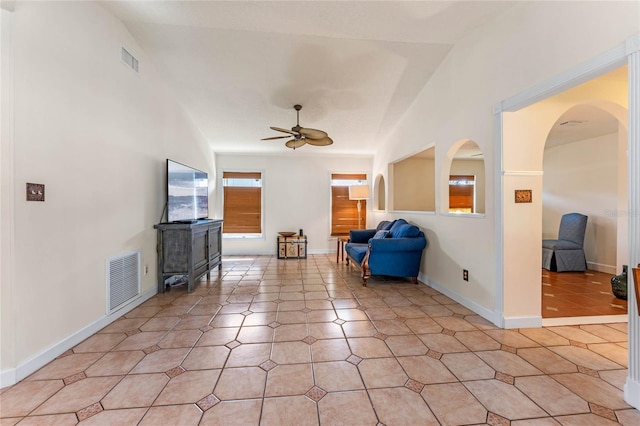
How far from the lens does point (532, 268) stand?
2.51 m

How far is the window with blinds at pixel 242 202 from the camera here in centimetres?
646

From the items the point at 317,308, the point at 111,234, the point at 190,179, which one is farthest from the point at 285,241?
the point at 111,234

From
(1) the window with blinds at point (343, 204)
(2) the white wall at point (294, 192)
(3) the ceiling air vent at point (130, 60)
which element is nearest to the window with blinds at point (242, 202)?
(2) the white wall at point (294, 192)

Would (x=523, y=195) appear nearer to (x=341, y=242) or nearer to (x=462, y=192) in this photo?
(x=341, y=242)

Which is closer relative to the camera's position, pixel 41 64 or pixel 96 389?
pixel 96 389

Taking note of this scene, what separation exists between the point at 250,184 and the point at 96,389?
5.24 meters

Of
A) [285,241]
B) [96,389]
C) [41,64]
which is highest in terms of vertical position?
[41,64]

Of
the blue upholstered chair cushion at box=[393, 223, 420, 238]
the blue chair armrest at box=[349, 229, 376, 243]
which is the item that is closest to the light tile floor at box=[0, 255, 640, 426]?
the blue upholstered chair cushion at box=[393, 223, 420, 238]

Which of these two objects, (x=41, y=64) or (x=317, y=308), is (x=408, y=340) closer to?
(x=317, y=308)

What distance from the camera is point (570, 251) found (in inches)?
173

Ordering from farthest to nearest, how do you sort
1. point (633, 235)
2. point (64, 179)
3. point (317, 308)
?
point (317, 308) < point (64, 179) < point (633, 235)

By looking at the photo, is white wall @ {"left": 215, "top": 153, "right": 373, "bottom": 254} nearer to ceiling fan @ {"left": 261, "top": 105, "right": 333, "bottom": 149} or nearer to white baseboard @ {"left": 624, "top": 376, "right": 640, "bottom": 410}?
ceiling fan @ {"left": 261, "top": 105, "right": 333, "bottom": 149}

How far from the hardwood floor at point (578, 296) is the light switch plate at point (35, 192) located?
468cm

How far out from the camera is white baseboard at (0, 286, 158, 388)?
1672mm
